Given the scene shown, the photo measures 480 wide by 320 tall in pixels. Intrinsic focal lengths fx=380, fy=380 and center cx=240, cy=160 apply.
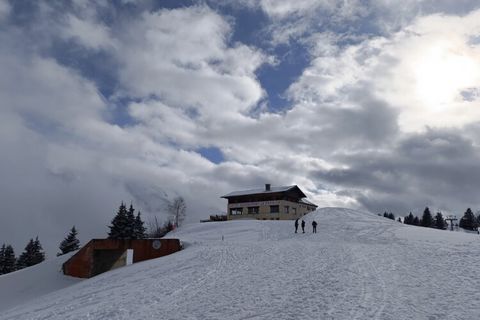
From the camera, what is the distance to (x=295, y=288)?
52.1 feet

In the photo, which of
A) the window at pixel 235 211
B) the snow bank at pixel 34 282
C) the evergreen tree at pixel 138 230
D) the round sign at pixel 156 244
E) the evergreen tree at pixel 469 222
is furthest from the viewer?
the evergreen tree at pixel 469 222

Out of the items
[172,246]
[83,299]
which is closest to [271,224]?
[172,246]

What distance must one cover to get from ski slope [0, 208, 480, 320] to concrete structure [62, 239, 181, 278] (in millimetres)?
11226

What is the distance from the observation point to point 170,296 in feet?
51.9

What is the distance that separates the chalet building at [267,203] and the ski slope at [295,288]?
42712 millimetres

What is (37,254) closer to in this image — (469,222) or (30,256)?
(30,256)

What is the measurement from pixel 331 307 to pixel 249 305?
2857mm

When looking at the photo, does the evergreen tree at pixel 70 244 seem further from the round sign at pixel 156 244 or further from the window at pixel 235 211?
the round sign at pixel 156 244

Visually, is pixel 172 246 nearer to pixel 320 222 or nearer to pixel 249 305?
pixel 320 222

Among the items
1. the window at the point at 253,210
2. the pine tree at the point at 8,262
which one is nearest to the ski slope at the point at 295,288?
→ the window at the point at 253,210

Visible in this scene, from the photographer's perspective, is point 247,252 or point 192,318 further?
point 247,252

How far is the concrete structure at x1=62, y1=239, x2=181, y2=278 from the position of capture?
39375 mm

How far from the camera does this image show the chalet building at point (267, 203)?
72.6 m

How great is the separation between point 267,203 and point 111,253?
36.0 meters
